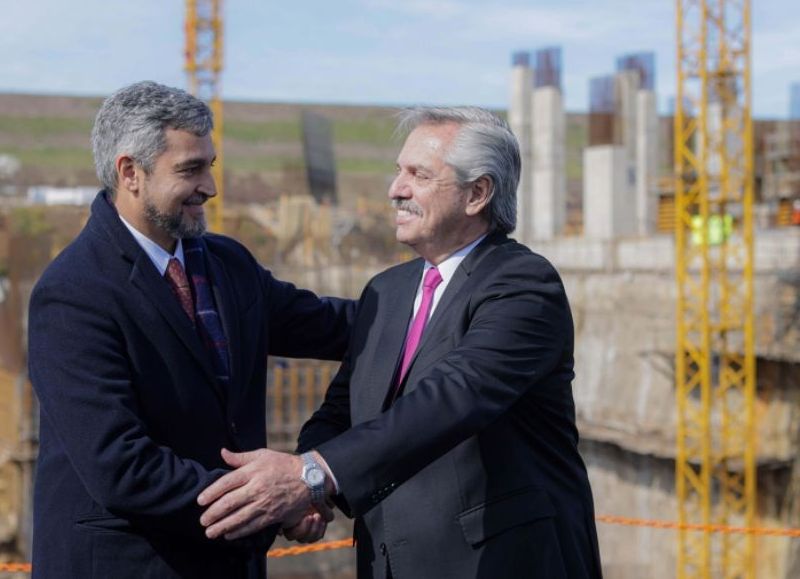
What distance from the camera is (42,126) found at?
55688mm

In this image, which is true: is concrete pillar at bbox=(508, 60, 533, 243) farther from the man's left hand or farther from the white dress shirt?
the man's left hand

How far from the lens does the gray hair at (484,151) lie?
2.67m

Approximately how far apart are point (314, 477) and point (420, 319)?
488mm

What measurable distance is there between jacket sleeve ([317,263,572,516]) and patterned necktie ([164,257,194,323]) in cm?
45

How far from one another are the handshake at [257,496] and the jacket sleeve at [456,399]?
75 millimetres

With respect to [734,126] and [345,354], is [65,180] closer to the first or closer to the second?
[734,126]

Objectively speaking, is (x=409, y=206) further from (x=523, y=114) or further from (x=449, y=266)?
(x=523, y=114)

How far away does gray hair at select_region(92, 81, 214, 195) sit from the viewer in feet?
8.29

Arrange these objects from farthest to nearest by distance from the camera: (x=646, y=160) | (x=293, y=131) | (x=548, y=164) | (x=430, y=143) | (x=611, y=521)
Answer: (x=293, y=131) < (x=646, y=160) < (x=548, y=164) < (x=611, y=521) < (x=430, y=143)

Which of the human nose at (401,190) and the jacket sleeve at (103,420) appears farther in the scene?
the human nose at (401,190)

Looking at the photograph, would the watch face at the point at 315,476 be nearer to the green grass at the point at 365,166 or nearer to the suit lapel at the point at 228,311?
the suit lapel at the point at 228,311

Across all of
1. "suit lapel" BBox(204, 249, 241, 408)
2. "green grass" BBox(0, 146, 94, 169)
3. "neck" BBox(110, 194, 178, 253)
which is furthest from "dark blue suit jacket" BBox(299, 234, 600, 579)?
"green grass" BBox(0, 146, 94, 169)

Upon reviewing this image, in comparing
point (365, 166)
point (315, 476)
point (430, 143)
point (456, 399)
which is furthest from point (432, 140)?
point (365, 166)

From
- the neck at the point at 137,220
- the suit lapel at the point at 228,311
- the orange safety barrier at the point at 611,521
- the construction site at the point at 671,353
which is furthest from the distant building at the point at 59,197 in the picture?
the neck at the point at 137,220
